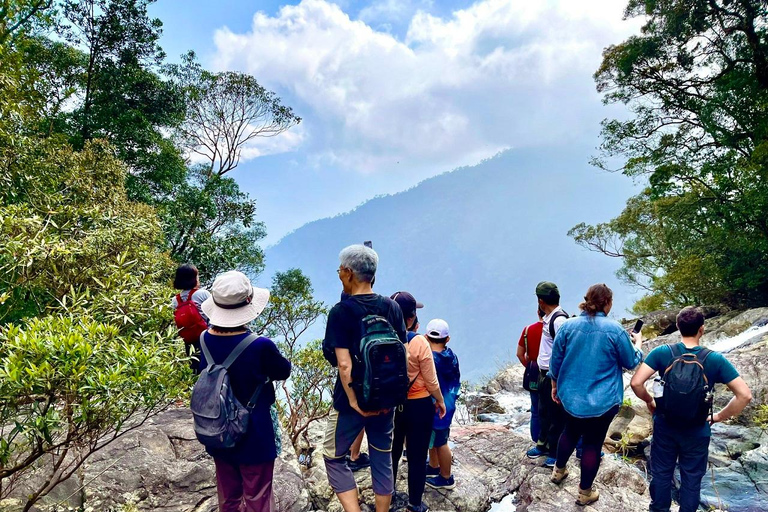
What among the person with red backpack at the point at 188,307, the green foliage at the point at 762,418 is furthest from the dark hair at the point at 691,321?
the green foliage at the point at 762,418

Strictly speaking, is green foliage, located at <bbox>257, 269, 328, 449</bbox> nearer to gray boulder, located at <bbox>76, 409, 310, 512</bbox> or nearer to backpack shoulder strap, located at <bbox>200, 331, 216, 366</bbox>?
gray boulder, located at <bbox>76, 409, 310, 512</bbox>

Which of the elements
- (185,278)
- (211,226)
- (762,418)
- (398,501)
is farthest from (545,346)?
(211,226)

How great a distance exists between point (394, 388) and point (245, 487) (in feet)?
3.75

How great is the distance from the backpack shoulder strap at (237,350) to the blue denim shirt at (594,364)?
264 cm

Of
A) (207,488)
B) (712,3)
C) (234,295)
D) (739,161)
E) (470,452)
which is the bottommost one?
(470,452)

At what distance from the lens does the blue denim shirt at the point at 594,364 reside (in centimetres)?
366

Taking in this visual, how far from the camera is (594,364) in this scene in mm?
3723

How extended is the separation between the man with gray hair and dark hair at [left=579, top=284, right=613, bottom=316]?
1666mm

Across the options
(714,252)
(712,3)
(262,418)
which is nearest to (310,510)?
(262,418)

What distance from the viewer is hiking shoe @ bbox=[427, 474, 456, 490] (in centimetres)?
434

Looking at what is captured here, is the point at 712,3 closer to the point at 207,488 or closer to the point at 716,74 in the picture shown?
the point at 716,74

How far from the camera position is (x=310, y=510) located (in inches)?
160

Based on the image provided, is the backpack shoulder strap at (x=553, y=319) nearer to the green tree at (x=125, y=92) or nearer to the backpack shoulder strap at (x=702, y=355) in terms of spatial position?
the backpack shoulder strap at (x=702, y=355)

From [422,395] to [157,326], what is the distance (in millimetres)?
2659
